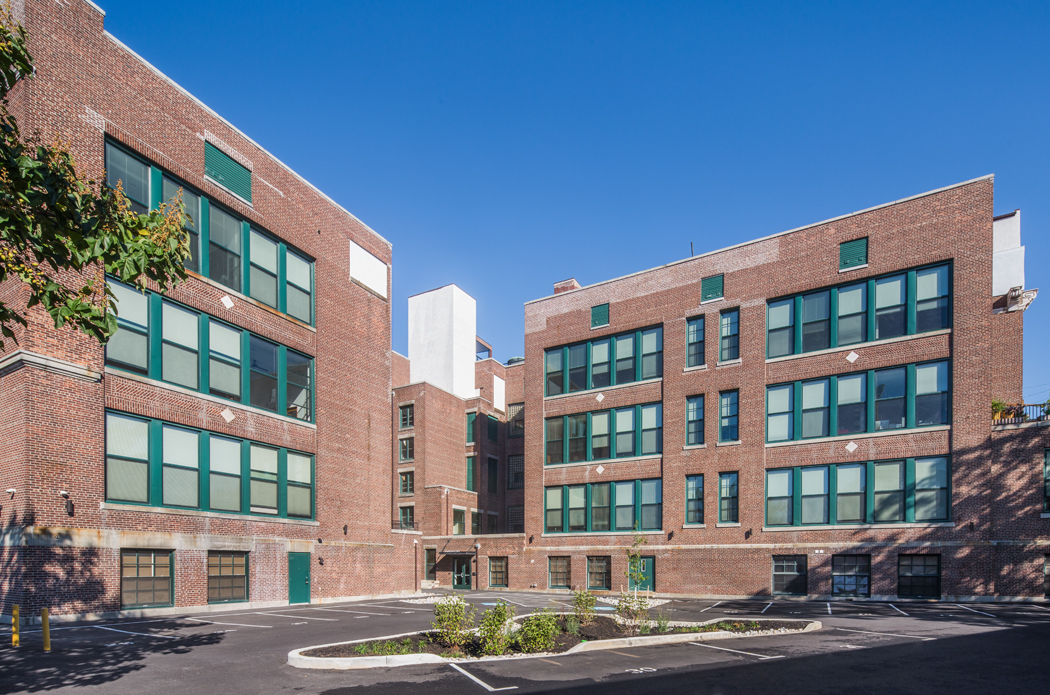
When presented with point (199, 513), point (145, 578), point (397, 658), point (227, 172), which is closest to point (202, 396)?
point (199, 513)

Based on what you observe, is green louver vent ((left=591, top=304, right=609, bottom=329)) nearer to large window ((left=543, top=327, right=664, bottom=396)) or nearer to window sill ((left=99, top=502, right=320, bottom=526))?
large window ((left=543, top=327, right=664, bottom=396))

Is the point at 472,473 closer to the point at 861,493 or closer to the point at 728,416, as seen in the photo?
the point at 728,416

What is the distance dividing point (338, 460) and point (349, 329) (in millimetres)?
5970

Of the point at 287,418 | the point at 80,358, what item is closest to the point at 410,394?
the point at 287,418

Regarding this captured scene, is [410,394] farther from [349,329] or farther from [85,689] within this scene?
[85,689]

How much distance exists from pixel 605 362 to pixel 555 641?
24.3 meters

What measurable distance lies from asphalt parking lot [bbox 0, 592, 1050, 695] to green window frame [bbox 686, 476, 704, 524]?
45.9ft

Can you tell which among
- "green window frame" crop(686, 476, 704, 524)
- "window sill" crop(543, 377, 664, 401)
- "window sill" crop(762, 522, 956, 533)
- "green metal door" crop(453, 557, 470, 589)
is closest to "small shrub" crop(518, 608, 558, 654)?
"window sill" crop(762, 522, 956, 533)

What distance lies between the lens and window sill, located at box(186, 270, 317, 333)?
2363 cm

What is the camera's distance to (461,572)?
43.5 m

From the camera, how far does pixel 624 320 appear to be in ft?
121

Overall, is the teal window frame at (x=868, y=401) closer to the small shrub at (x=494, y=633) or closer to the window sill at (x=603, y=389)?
the window sill at (x=603, y=389)

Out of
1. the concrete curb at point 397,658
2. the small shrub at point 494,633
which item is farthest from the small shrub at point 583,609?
the small shrub at point 494,633

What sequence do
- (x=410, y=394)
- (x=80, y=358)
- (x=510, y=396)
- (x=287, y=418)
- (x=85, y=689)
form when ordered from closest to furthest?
1. (x=85, y=689)
2. (x=80, y=358)
3. (x=287, y=418)
4. (x=410, y=394)
5. (x=510, y=396)
